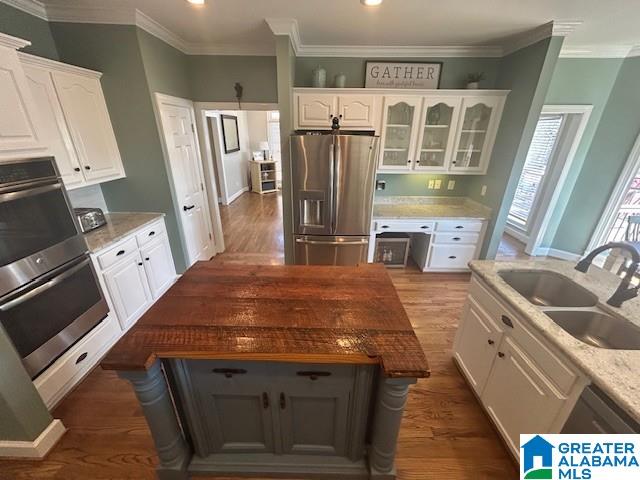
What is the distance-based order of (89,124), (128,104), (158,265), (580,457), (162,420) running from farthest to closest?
(158,265), (128,104), (89,124), (162,420), (580,457)

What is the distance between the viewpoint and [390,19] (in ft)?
7.39

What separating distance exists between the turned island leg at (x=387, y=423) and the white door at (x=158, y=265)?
2439mm

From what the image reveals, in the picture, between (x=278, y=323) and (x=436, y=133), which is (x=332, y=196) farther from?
(x=278, y=323)

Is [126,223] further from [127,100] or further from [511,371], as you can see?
[511,371]

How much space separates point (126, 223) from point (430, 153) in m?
3.49

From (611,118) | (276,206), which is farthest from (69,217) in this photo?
(611,118)

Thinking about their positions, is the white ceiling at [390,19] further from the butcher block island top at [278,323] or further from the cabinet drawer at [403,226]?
the butcher block island top at [278,323]

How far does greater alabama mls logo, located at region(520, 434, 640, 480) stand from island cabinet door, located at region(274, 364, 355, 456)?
2.75 feet

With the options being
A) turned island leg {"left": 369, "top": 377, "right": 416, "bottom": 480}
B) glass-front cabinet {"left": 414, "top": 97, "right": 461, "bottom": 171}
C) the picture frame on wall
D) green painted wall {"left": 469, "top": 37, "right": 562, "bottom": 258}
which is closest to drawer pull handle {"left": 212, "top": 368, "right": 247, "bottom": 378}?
turned island leg {"left": 369, "top": 377, "right": 416, "bottom": 480}

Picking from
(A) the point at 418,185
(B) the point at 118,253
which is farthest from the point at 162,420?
(A) the point at 418,185

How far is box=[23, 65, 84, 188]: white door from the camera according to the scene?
1.82 metres

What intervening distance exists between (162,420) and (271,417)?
48 cm

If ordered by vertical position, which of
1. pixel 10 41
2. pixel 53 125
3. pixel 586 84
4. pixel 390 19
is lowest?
pixel 53 125

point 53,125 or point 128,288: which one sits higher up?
point 53,125
